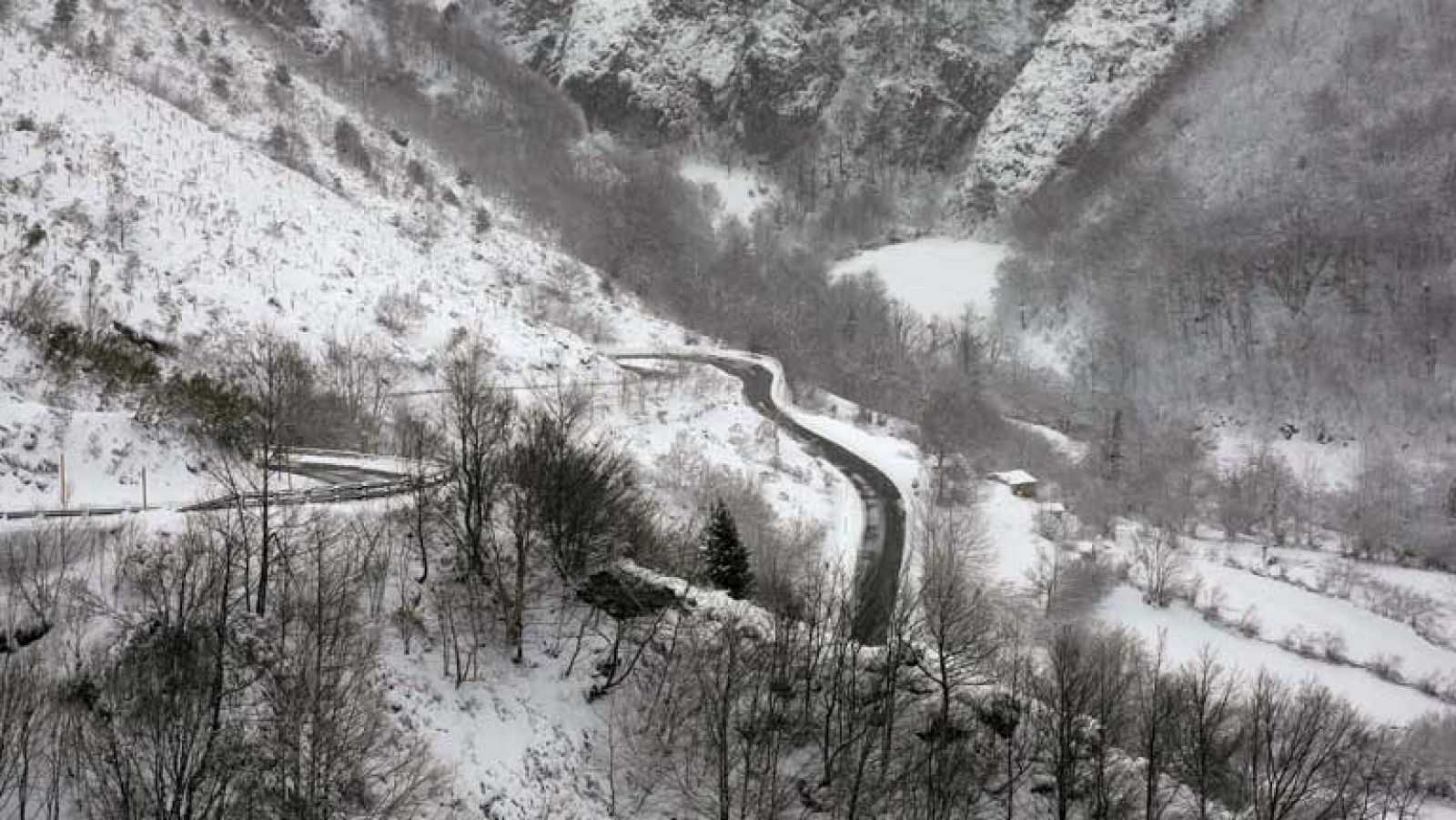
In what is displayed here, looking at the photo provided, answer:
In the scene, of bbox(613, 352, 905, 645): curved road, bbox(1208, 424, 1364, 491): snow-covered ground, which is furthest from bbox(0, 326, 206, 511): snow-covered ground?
bbox(1208, 424, 1364, 491): snow-covered ground

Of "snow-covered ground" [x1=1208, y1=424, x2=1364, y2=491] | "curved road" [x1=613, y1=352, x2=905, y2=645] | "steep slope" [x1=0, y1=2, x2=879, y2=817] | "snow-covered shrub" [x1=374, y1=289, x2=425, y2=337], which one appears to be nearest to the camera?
"steep slope" [x1=0, y1=2, x2=879, y2=817]

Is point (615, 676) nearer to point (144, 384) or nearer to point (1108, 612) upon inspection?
point (144, 384)

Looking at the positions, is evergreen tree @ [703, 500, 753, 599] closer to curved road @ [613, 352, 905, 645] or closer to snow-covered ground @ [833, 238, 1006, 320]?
curved road @ [613, 352, 905, 645]

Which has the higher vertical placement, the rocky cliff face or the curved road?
the rocky cliff face

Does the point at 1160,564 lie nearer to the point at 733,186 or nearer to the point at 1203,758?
the point at 1203,758

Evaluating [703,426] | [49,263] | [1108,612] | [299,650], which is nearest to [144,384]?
[49,263]

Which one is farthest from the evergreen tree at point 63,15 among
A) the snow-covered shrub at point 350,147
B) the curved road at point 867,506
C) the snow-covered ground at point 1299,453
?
the snow-covered ground at point 1299,453

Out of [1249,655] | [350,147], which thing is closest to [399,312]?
[350,147]
